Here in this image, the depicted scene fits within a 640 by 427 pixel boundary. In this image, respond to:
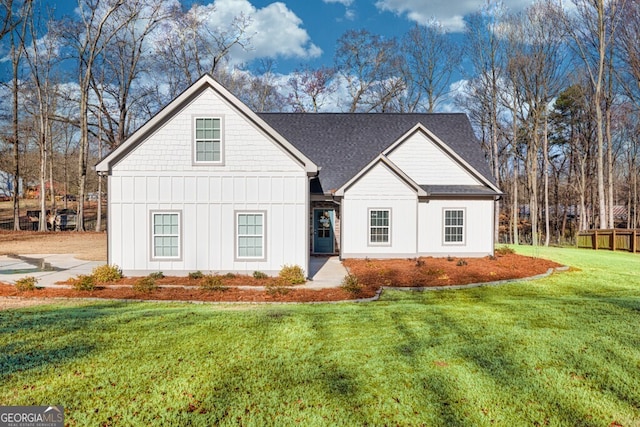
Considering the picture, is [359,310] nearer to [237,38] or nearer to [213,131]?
[213,131]

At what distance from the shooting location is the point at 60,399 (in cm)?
408

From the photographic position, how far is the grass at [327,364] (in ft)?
12.9

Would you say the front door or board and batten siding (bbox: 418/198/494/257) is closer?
board and batten siding (bbox: 418/198/494/257)

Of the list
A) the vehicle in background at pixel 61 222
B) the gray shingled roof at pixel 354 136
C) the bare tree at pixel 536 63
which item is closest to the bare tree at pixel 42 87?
the vehicle in background at pixel 61 222

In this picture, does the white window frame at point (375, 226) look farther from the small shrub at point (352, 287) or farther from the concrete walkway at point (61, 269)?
the small shrub at point (352, 287)

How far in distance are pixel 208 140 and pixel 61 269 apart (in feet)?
23.0

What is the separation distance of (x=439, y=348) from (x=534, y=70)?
98.1ft

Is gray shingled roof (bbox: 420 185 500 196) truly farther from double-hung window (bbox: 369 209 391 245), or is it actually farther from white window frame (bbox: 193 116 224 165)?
white window frame (bbox: 193 116 224 165)

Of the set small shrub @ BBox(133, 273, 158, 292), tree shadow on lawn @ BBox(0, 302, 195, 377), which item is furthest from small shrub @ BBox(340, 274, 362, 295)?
small shrub @ BBox(133, 273, 158, 292)

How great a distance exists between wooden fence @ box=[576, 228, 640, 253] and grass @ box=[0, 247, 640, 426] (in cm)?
1727

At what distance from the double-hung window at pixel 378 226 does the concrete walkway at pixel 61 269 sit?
1.91 m

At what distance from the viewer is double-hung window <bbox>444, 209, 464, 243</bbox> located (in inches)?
674

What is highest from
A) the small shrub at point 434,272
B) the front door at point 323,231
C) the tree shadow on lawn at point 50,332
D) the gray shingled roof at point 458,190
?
the gray shingled roof at point 458,190

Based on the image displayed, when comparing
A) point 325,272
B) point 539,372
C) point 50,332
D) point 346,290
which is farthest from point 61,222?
point 539,372
